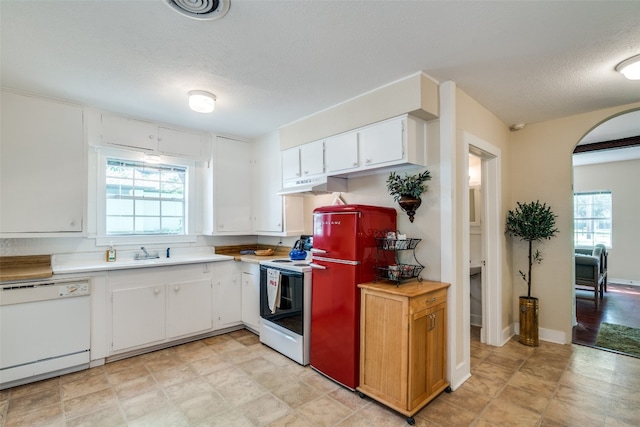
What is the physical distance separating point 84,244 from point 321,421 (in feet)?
10.1

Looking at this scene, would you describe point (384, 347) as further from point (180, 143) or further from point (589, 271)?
point (589, 271)

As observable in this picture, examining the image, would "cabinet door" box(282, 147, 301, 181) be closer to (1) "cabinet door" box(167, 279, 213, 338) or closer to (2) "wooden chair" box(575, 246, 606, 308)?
(1) "cabinet door" box(167, 279, 213, 338)

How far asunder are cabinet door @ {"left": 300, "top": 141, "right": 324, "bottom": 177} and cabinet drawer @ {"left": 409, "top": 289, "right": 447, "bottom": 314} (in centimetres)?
164

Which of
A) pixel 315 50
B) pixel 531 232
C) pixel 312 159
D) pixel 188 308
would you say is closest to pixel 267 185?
pixel 312 159

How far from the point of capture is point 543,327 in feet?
11.9

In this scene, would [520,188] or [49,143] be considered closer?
[49,143]

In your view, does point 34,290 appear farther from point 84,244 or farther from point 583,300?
point 583,300

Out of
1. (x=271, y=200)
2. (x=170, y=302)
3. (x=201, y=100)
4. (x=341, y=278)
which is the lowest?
(x=170, y=302)

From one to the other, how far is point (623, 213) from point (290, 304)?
776 centimetres

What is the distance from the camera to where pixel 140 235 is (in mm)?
3762

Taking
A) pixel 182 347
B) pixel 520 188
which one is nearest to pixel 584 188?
pixel 520 188

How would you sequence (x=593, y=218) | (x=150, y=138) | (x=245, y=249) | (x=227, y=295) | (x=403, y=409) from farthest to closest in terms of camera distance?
(x=593, y=218), (x=245, y=249), (x=227, y=295), (x=150, y=138), (x=403, y=409)

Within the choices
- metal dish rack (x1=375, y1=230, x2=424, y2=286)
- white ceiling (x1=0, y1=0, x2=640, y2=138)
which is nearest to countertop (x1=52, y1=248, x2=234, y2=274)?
white ceiling (x1=0, y1=0, x2=640, y2=138)

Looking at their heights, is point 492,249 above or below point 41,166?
below
